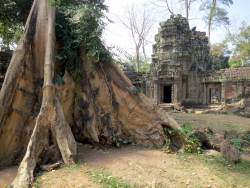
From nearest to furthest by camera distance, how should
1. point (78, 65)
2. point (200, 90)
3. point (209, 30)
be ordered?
point (78, 65), point (200, 90), point (209, 30)

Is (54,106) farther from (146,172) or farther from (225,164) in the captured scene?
(225,164)

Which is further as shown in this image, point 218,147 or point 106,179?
point 218,147

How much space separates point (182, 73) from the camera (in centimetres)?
1820

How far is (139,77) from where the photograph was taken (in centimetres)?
2002

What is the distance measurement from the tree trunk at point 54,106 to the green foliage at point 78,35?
206 millimetres

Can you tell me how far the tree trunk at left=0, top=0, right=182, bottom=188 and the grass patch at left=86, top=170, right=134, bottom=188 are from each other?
746 millimetres

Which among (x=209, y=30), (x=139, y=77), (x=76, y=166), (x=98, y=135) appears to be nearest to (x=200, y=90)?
(x=139, y=77)

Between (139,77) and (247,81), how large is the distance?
847 centimetres

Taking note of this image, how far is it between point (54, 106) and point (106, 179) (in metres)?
1.83

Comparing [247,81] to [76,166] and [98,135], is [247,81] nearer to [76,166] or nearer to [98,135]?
[98,135]

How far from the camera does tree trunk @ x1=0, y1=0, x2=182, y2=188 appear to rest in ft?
14.2

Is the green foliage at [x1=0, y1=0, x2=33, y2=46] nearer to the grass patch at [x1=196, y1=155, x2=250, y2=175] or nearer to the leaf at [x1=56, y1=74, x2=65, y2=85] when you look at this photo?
the leaf at [x1=56, y1=74, x2=65, y2=85]

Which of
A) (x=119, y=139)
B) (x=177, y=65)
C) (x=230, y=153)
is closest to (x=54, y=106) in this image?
(x=119, y=139)

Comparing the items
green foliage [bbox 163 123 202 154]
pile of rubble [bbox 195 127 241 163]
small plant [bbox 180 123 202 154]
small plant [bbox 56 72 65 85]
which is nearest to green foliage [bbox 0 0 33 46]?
small plant [bbox 56 72 65 85]
